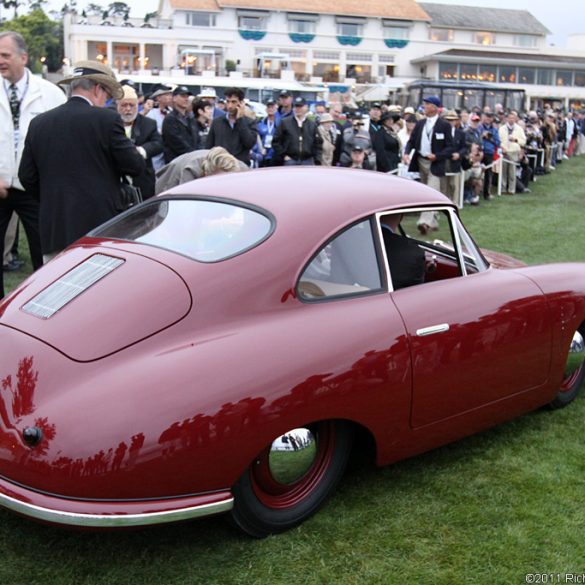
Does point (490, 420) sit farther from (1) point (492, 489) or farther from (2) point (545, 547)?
(2) point (545, 547)

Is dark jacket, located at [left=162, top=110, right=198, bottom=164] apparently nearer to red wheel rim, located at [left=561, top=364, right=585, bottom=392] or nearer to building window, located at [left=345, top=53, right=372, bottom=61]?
red wheel rim, located at [left=561, top=364, right=585, bottom=392]

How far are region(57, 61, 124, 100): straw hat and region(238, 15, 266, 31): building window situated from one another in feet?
242

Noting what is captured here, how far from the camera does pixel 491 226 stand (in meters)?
11.7

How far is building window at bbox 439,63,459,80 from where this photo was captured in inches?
3046

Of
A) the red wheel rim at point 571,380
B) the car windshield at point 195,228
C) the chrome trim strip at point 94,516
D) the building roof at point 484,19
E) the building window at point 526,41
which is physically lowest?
the red wheel rim at point 571,380

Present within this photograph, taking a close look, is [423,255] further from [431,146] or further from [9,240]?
[431,146]

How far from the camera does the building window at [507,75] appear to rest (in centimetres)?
7912

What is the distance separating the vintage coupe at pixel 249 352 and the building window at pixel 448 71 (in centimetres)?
7800

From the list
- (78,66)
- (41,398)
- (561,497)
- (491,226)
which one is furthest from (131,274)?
(491,226)

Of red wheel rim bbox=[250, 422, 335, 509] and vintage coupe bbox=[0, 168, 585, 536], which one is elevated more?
vintage coupe bbox=[0, 168, 585, 536]

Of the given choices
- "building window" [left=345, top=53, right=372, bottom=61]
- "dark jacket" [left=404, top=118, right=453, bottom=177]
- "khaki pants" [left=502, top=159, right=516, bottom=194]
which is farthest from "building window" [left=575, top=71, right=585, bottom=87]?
"dark jacket" [left=404, top=118, right=453, bottom=177]

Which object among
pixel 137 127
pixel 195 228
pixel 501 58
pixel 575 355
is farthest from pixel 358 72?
pixel 195 228

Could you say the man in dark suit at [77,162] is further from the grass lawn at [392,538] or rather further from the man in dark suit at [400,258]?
the grass lawn at [392,538]

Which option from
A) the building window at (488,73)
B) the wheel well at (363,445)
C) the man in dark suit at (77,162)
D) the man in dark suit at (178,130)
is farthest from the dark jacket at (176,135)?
the building window at (488,73)
